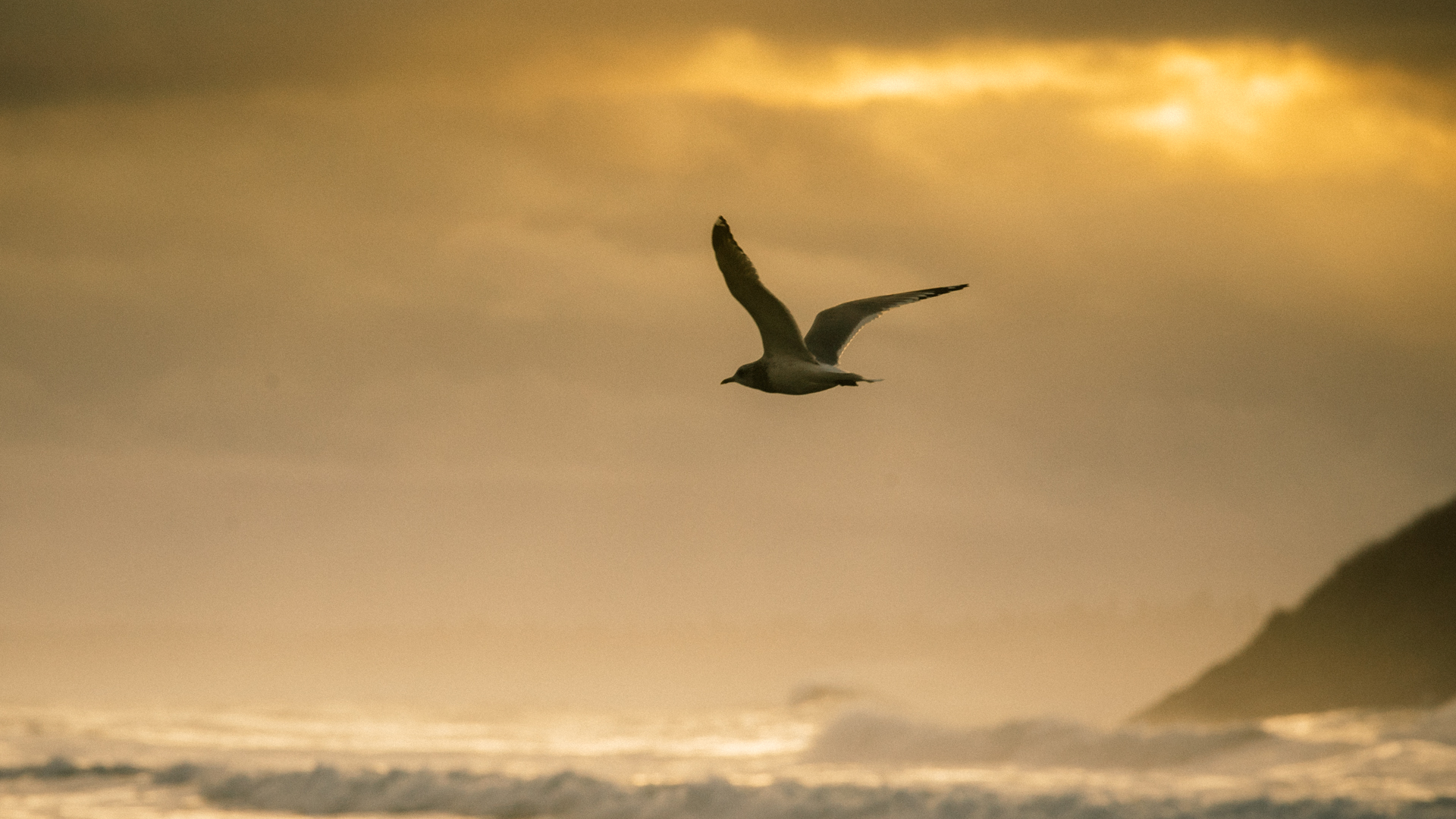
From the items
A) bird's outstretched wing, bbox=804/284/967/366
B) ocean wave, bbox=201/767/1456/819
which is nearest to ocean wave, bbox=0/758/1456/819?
ocean wave, bbox=201/767/1456/819

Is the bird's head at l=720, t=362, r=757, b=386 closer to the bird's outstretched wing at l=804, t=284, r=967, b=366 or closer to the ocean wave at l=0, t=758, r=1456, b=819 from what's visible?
the bird's outstretched wing at l=804, t=284, r=967, b=366

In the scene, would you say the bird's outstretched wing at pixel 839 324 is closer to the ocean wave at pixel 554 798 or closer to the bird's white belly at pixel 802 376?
the bird's white belly at pixel 802 376

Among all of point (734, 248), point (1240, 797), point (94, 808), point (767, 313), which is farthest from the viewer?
point (1240, 797)

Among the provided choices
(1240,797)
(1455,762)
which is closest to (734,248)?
(1240,797)

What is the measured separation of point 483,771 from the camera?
61125 mm

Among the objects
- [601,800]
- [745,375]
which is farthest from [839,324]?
[601,800]

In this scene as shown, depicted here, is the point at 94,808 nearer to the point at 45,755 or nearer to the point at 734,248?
the point at 45,755

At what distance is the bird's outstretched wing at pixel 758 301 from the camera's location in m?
16.3

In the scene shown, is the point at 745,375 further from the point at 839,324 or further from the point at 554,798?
the point at 554,798

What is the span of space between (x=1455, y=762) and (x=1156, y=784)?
13.7m

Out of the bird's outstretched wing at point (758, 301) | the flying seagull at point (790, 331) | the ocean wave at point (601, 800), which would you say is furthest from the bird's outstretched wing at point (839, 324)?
the ocean wave at point (601, 800)

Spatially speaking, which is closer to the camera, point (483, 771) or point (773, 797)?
point (773, 797)

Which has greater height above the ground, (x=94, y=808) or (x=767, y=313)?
(x=767, y=313)

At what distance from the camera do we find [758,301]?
1727cm
